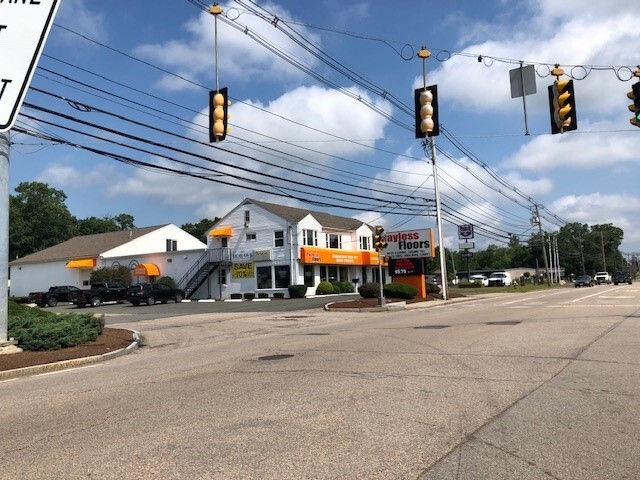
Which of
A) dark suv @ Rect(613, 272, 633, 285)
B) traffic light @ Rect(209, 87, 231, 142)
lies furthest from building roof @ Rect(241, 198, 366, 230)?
dark suv @ Rect(613, 272, 633, 285)

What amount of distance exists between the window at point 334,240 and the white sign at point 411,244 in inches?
545

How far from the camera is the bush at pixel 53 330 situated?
1398 cm

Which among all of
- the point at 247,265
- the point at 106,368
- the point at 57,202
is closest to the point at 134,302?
the point at 247,265

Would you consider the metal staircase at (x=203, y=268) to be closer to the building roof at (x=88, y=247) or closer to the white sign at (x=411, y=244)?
the building roof at (x=88, y=247)

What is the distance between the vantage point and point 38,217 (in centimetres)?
9144

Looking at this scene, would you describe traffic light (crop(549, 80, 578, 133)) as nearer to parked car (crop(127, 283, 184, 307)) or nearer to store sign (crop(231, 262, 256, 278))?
parked car (crop(127, 283, 184, 307))

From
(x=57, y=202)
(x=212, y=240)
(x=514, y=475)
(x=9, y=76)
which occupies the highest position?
(x=57, y=202)

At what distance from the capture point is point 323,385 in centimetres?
804

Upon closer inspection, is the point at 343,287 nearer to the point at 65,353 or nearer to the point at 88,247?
the point at 88,247

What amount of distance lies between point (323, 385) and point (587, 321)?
12.4m

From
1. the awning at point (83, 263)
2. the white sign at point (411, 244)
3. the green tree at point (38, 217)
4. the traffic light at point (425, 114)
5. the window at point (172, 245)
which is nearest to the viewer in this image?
the traffic light at point (425, 114)

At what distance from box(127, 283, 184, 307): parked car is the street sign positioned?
1301 inches

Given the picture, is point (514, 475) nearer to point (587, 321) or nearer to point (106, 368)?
point (106, 368)

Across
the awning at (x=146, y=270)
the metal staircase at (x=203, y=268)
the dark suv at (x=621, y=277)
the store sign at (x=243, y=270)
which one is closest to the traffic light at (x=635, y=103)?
the store sign at (x=243, y=270)
